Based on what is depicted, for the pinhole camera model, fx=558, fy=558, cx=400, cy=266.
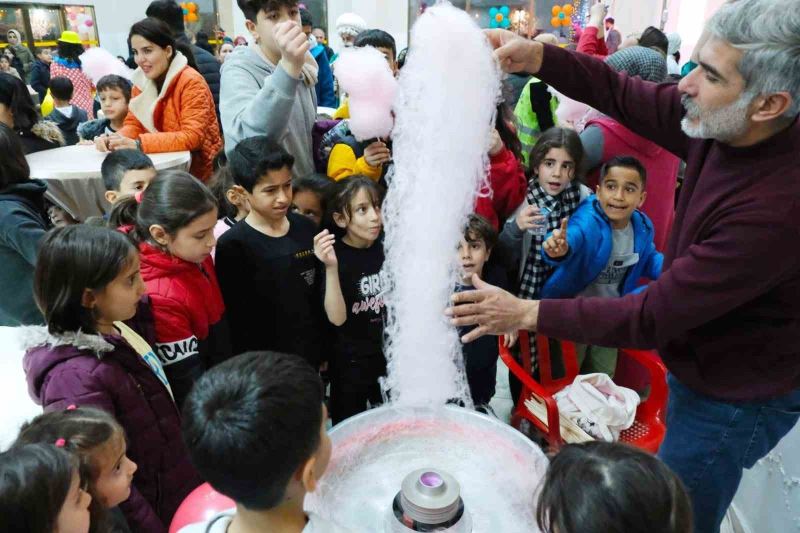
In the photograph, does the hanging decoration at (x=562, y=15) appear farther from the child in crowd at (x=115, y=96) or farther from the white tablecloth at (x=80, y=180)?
the white tablecloth at (x=80, y=180)

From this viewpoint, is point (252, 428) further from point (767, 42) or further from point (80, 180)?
point (80, 180)

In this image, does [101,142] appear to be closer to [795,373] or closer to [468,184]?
[468,184]

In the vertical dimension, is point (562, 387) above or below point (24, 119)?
below

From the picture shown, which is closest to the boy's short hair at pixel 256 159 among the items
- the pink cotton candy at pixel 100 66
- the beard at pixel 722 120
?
the beard at pixel 722 120

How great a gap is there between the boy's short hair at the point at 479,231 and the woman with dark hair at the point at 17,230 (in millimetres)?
1373

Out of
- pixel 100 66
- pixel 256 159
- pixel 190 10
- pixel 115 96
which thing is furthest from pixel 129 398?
pixel 190 10

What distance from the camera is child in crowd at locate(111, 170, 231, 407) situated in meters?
1.49

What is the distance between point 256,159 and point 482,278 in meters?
0.85

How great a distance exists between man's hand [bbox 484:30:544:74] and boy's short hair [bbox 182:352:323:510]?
0.83 metres

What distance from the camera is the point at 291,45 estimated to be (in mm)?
1588

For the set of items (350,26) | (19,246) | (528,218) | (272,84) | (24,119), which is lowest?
(19,246)

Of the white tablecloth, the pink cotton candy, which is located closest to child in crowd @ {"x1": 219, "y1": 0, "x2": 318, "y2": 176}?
the white tablecloth

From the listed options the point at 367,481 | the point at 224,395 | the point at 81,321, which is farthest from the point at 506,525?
the point at 81,321

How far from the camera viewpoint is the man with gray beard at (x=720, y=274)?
1.02 metres
